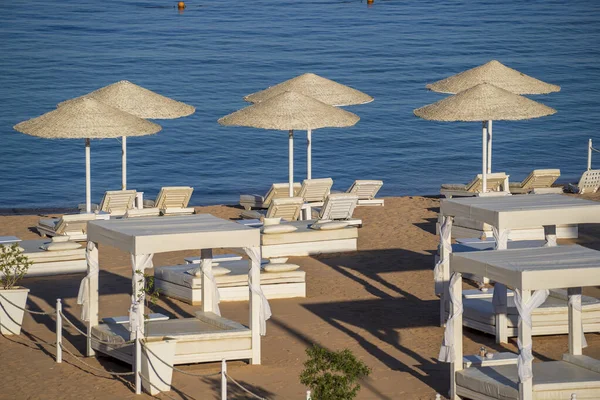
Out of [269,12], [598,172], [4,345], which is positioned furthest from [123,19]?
[4,345]

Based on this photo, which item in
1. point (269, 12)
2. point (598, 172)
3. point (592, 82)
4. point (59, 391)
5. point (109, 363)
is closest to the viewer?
point (59, 391)


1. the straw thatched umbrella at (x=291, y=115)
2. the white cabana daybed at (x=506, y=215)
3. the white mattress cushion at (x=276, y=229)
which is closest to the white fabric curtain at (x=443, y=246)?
the white cabana daybed at (x=506, y=215)

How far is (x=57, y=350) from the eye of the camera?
37.0ft

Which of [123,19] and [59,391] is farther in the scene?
[123,19]

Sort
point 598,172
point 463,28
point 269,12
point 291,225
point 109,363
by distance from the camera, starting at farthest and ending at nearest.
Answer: point 269,12, point 463,28, point 598,172, point 291,225, point 109,363

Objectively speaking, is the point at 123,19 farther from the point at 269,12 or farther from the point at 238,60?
the point at 238,60

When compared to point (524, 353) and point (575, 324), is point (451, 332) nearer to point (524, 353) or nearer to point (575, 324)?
point (524, 353)

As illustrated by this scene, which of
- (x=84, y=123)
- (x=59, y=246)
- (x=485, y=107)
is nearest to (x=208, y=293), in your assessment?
(x=59, y=246)

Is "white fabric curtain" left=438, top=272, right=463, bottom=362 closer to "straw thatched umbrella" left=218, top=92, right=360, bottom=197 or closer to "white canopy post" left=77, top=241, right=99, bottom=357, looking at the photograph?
"white canopy post" left=77, top=241, right=99, bottom=357

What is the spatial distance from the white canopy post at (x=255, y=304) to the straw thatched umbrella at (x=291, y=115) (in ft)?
22.7

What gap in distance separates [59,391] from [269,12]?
60.8 m

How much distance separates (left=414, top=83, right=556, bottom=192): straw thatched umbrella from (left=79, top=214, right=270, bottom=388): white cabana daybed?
7.23 meters

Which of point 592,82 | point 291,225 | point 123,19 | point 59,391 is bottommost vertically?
point 59,391

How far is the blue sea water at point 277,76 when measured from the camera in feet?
112
